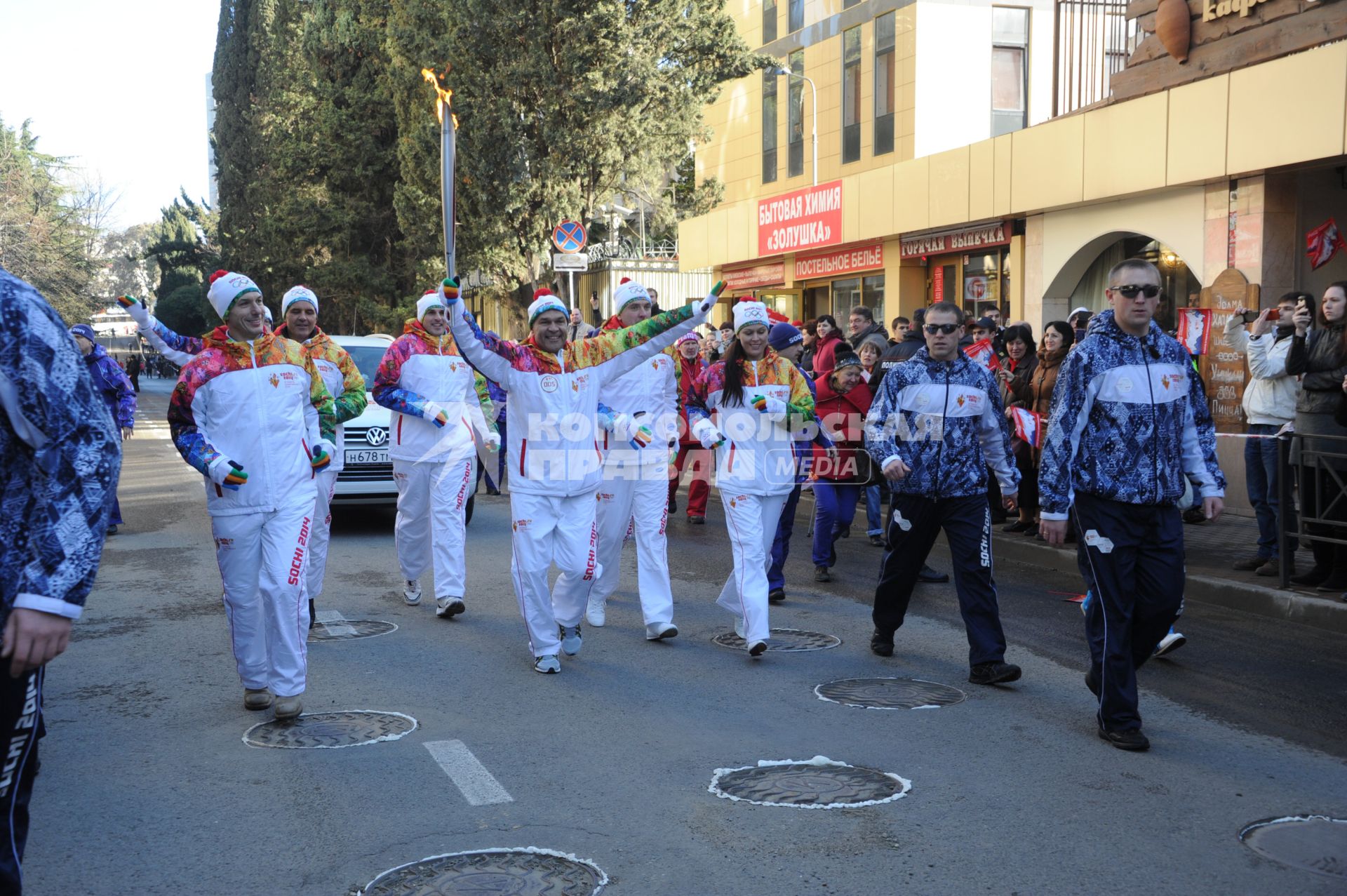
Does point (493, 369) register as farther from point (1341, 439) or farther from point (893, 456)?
point (1341, 439)

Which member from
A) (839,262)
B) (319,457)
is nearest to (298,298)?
(319,457)

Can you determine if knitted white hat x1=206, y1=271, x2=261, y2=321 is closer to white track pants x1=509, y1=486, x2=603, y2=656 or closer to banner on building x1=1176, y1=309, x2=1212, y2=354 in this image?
white track pants x1=509, y1=486, x2=603, y2=656

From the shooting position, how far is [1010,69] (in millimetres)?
25062

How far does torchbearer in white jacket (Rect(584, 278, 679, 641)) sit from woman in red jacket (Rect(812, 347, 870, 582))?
6.43 ft

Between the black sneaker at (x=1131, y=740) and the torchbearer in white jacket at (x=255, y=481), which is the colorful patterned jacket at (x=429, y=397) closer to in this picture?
the torchbearer in white jacket at (x=255, y=481)

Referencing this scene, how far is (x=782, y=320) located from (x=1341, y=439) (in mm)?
3576

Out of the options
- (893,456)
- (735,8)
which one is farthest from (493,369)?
(735,8)

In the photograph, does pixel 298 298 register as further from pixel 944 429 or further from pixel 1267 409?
pixel 1267 409

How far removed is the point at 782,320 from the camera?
8680mm

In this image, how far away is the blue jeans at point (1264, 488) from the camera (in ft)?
30.4

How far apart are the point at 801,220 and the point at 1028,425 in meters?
12.8

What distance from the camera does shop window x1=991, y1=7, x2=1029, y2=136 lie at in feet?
80.6

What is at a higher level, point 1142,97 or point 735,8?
point 735,8

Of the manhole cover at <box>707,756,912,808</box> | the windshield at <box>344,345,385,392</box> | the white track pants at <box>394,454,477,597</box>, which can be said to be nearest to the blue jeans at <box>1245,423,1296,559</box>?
the manhole cover at <box>707,756,912,808</box>
